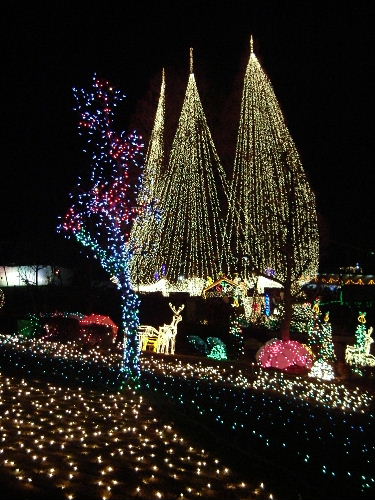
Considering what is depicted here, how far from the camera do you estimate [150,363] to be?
10188 millimetres

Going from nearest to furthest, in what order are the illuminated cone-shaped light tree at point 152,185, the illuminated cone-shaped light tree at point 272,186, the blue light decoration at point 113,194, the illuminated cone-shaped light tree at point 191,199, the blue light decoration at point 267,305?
the blue light decoration at point 113,194 < the illuminated cone-shaped light tree at point 272,186 < the illuminated cone-shaped light tree at point 152,185 < the illuminated cone-shaped light tree at point 191,199 < the blue light decoration at point 267,305

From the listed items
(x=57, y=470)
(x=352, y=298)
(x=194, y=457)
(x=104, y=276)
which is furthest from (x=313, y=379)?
(x=104, y=276)

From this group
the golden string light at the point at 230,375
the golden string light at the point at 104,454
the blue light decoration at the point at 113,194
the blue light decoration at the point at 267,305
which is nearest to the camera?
the golden string light at the point at 104,454

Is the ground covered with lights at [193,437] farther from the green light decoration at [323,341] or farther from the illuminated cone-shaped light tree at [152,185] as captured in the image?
the illuminated cone-shaped light tree at [152,185]

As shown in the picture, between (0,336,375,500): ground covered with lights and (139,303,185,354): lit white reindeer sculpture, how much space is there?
422 centimetres

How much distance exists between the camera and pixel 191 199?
16625 millimetres

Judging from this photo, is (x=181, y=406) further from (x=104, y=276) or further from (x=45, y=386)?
(x=104, y=276)

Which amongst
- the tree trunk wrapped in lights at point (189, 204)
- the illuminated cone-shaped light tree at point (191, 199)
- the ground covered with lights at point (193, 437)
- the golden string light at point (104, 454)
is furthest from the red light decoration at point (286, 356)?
the illuminated cone-shaped light tree at point (191, 199)

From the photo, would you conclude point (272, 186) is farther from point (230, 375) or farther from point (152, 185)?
point (230, 375)

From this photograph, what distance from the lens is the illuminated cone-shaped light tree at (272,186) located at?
1333cm

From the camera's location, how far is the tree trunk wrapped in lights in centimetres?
1516

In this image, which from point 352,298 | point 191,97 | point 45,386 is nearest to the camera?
point 45,386

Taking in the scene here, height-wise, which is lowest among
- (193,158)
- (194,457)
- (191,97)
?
(194,457)

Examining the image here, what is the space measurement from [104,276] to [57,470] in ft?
89.6
